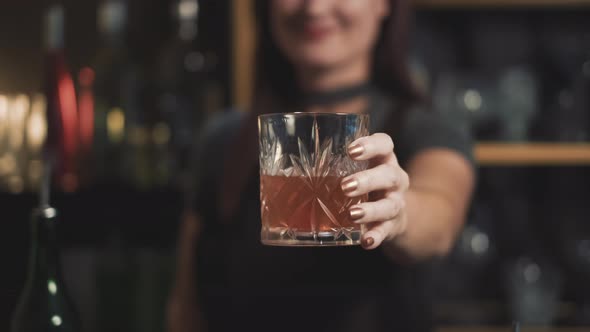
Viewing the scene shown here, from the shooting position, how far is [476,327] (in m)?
2.48

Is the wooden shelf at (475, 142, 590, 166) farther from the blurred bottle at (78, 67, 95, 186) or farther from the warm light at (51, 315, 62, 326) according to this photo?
the warm light at (51, 315, 62, 326)

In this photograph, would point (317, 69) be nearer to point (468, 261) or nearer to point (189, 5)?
point (189, 5)

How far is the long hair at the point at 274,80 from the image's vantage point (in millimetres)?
1688

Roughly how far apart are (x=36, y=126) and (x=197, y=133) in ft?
Answer: 1.53

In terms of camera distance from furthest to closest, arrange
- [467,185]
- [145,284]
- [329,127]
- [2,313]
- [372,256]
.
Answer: [145,284] < [372,256] < [467,185] < [2,313] < [329,127]

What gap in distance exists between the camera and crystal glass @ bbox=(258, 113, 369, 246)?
89 cm

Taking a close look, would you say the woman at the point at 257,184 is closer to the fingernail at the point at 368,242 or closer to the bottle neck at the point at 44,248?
the fingernail at the point at 368,242

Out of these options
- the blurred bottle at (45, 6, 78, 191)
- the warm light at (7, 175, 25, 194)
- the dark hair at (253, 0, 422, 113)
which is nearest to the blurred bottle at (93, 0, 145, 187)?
the blurred bottle at (45, 6, 78, 191)

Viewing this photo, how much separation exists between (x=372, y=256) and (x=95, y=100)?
3.37ft

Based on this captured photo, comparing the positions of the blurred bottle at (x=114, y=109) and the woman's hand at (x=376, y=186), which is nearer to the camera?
the woman's hand at (x=376, y=186)

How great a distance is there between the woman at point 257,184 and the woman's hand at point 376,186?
20.3 inches

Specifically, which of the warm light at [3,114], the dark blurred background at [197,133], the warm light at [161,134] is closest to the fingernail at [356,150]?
the dark blurred background at [197,133]

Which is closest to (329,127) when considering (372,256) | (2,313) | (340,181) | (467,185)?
(340,181)

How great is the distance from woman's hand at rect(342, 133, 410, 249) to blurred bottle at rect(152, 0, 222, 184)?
147 cm
